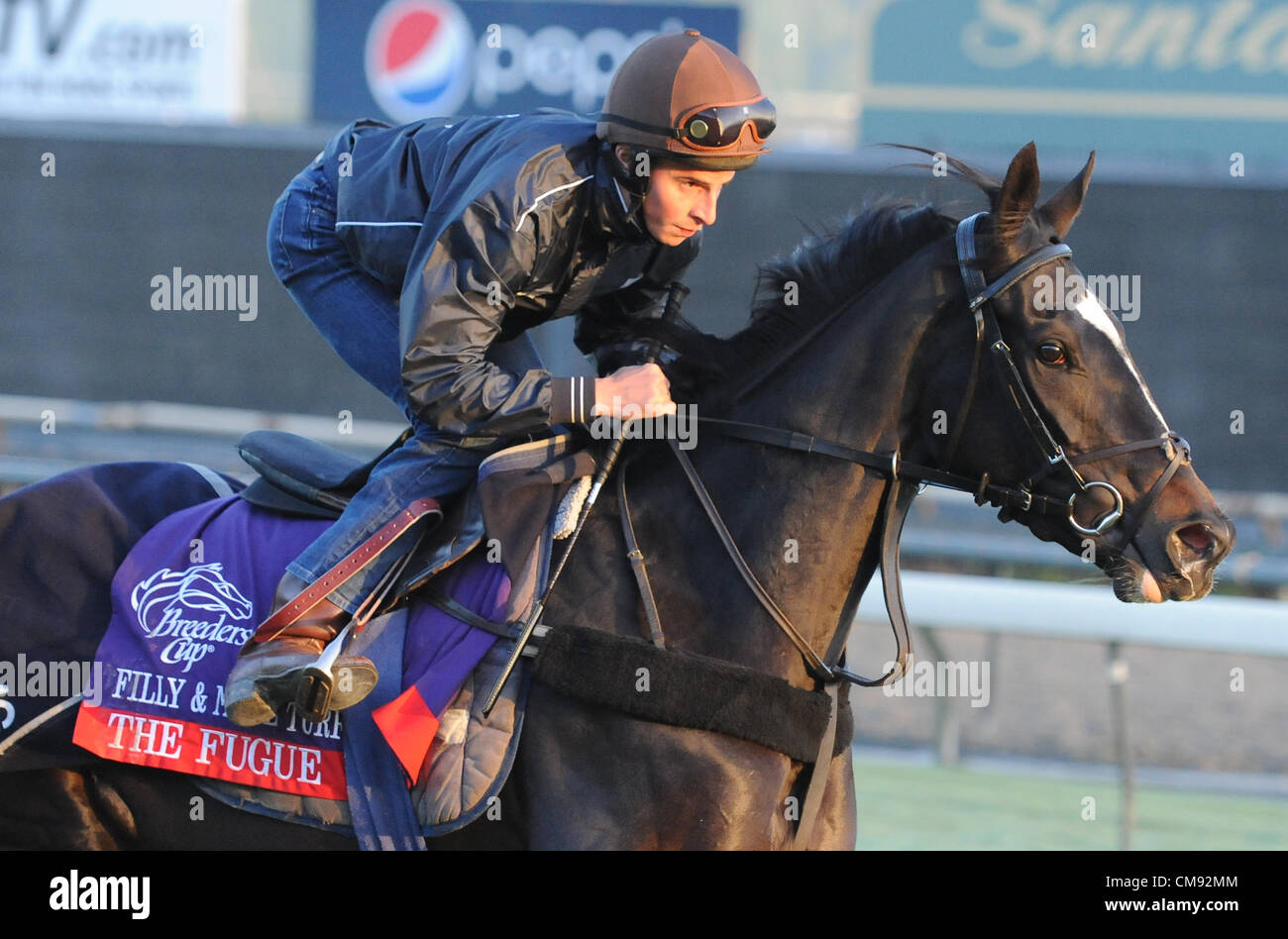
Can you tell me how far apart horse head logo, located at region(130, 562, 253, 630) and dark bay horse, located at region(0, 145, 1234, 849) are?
0.15 metres

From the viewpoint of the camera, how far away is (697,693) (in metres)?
2.84

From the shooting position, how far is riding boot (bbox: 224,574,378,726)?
2826mm

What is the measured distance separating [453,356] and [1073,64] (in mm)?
9035

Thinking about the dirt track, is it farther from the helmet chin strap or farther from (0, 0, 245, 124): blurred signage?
(0, 0, 245, 124): blurred signage

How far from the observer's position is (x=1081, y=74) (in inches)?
427

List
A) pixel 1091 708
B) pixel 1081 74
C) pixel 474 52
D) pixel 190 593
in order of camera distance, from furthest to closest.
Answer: pixel 474 52, pixel 1081 74, pixel 1091 708, pixel 190 593

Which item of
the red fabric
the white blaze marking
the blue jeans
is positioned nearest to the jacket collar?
the blue jeans

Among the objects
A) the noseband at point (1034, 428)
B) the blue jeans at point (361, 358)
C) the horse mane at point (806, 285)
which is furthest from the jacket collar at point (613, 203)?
the noseband at point (1034, 428)

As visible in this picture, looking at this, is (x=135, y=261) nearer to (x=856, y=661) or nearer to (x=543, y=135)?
(x=856, y=661)

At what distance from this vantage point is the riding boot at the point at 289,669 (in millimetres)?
2826

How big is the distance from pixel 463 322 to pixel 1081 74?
901 centimetres

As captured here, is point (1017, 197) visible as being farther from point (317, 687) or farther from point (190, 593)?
point (190, 593)

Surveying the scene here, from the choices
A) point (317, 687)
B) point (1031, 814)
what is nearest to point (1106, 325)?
point (317, 687)
